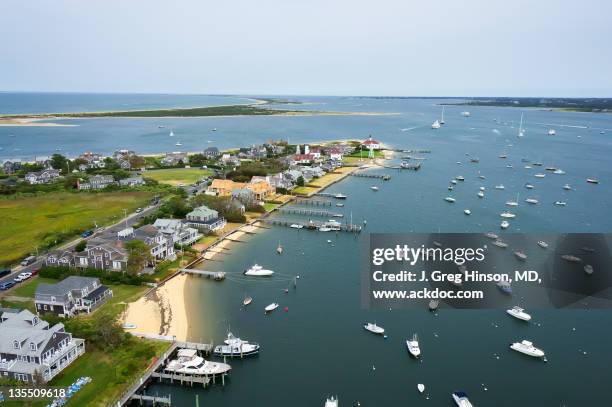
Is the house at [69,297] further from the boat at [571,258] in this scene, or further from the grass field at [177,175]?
the grass field at [177,175]

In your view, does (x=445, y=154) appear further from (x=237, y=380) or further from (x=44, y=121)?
(x=44, y=121)

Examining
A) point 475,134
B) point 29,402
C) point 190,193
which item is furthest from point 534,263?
point 475,134

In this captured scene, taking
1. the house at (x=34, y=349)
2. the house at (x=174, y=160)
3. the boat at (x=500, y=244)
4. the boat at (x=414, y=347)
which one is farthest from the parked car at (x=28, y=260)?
the house at (x=174, y=160)

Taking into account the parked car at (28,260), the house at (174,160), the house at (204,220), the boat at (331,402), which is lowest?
the boat at (331,402)

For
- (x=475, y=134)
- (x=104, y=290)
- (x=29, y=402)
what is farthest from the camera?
(x=475, y=134)

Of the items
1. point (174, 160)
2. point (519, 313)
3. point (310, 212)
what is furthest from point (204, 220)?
point (174, 160)

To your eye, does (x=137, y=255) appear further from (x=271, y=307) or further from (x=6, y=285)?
(x=271, y=307)

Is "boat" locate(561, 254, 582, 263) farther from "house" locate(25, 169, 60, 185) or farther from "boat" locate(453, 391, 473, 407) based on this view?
"house" locate(25, 169, 60, 185)
